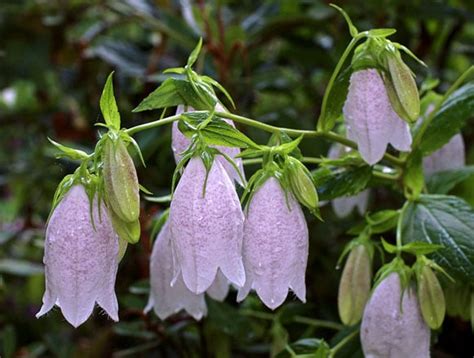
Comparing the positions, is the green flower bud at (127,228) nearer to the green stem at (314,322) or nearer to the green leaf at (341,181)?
the green leaf at (341,181)

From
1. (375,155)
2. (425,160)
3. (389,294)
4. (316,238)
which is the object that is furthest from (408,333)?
(316,238)

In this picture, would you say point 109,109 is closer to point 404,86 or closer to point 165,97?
point 165,97

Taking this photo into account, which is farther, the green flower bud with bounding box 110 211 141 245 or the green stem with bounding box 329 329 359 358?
the green stem with bounding box 329 329 359 358

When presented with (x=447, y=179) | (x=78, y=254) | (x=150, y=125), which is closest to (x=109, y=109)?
(x=150, y=125)

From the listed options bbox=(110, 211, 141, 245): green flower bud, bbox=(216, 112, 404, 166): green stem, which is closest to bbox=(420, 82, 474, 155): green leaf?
bbox=(216, 112, 404, 166): green stem

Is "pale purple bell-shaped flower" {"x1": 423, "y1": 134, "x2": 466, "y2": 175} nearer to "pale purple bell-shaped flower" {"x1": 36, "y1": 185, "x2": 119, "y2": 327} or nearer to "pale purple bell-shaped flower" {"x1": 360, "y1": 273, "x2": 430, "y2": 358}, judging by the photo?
"pale purple bell-shaped flower" {"x1": 360, "y1": 273, "x2": 430, "y2": 358}

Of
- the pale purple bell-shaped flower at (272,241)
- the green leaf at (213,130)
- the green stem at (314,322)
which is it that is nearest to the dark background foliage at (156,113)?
the green stem at (314,322)

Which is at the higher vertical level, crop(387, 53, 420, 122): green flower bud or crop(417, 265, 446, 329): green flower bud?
crop(387, 53, 420, 122): green flower bud

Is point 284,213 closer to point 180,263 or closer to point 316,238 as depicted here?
point 180,263

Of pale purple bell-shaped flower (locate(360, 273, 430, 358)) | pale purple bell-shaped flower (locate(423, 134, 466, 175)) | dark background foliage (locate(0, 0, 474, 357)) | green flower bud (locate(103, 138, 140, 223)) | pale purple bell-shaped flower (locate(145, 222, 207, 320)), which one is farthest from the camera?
dark background foliage (locate(0, 0, 474, 357))
